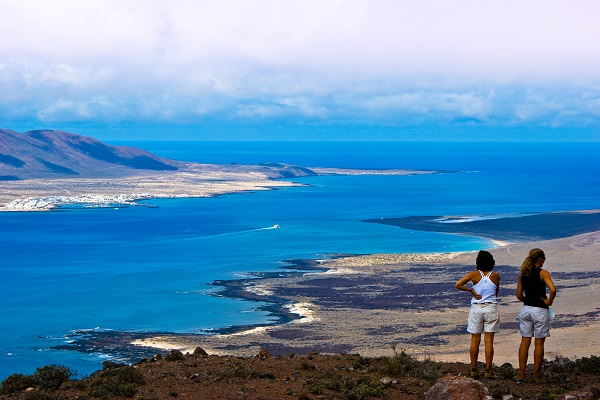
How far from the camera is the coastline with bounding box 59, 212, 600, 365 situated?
92.1ft

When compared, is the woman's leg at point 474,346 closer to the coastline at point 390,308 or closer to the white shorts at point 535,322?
the white shorts at point 535,322

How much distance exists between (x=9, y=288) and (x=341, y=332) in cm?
2484

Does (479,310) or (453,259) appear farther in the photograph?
(453,259)

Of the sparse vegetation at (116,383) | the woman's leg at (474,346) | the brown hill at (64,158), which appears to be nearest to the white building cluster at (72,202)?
the brown hill at (64,158)

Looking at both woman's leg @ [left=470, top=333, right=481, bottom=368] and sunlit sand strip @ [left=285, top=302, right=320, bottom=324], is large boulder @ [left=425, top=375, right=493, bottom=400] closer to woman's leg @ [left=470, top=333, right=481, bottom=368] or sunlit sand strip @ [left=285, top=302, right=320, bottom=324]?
woman's leg @ [left=470, top=333, right=481, bottom=368]

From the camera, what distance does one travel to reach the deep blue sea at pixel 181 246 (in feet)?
120

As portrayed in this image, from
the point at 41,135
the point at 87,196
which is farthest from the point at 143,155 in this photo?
the point at 87,196

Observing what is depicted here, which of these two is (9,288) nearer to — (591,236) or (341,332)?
(341,332)

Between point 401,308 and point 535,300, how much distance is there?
2662 cm

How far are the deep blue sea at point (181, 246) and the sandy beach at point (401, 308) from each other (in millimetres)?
3077

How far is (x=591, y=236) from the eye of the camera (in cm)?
5853

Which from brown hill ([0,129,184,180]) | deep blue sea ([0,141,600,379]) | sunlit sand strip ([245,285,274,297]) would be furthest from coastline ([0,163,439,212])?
sunlit sand strip ([245,285,274,297])

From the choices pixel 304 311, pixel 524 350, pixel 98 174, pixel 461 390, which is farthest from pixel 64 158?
pixel 461 390

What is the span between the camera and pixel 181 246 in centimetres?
6669
